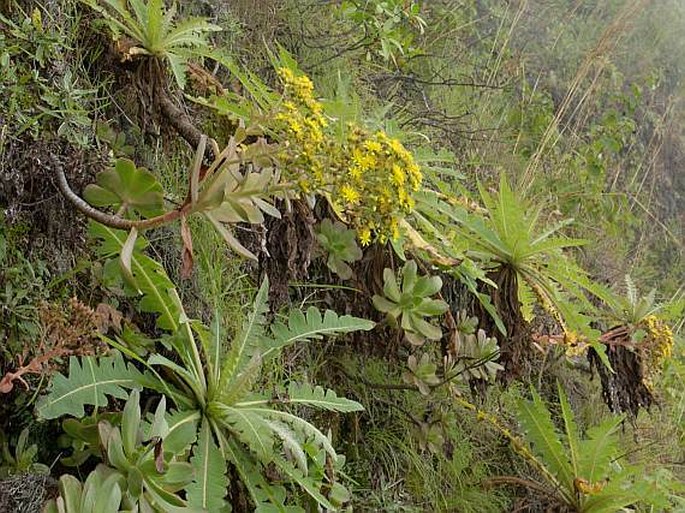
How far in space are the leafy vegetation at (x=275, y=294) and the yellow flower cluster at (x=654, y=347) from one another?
1 centimetres

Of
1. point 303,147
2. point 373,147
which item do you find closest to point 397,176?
point 373,147

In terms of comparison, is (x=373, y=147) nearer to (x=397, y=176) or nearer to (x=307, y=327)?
(x=397, y=176)

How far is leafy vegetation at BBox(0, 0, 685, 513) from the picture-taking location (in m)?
1.31

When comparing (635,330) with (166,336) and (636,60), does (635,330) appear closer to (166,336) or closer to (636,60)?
(166,336)

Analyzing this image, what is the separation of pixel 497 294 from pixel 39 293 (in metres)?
1.37

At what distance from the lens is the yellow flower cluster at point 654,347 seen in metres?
2.37

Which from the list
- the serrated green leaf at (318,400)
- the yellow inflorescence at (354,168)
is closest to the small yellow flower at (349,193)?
the yellow inflorescence at (354,168)

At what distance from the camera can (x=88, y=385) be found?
52.7 inches

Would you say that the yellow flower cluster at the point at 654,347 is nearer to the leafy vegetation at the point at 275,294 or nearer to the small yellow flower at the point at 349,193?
the leafy vegetation at the point at 275,294

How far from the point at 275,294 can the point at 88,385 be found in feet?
2.07

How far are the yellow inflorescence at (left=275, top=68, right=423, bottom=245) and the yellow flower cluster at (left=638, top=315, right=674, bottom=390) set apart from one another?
125 centimetres

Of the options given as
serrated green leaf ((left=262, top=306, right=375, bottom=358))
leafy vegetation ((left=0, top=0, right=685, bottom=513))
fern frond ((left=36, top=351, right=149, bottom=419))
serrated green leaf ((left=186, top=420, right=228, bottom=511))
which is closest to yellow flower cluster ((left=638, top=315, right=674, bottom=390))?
leafy vegetation ((left=0, top=0, right=685, bottom=513))

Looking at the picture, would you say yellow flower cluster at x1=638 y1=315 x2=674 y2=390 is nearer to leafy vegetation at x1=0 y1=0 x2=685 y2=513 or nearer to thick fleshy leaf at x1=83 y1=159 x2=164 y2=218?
leafy vegetation at x1=0 y1=0 x2=685 y2=513

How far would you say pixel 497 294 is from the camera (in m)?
2.29
